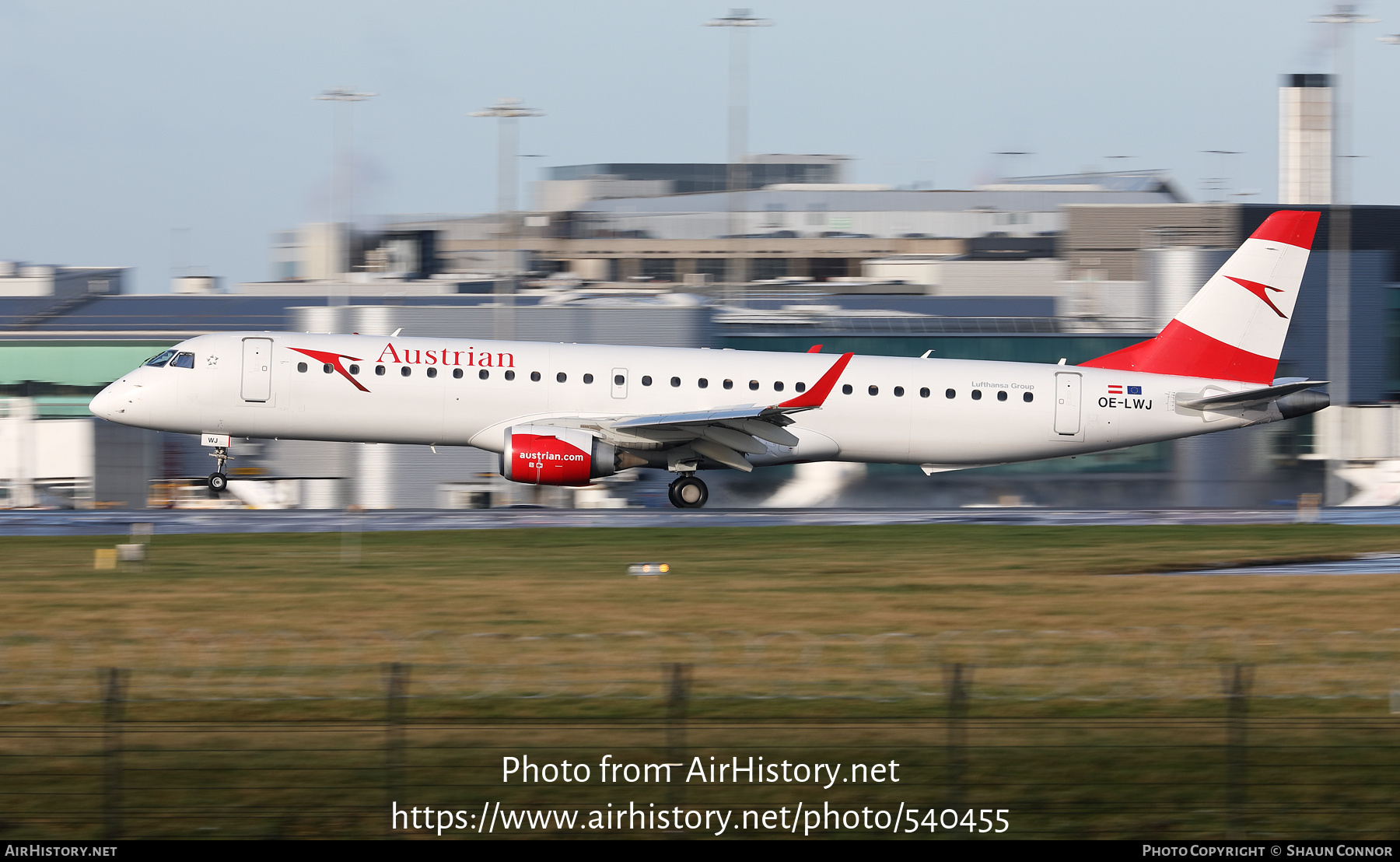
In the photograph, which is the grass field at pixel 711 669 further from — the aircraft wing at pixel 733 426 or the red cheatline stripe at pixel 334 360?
the red cheatline stripe at pixel 334 360

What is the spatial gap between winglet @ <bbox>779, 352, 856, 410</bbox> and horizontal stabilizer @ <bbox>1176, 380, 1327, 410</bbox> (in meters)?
8.15

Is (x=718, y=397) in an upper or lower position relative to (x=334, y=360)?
lower

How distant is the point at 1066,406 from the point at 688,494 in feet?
29.6

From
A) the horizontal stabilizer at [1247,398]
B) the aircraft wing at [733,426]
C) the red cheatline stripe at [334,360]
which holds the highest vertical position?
the red cheatline stripe at [334,360]

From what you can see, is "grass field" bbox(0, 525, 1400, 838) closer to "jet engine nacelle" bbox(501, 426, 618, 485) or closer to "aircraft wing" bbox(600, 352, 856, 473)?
"jet engine nacelle" bbox(501, 426, 618, 485)

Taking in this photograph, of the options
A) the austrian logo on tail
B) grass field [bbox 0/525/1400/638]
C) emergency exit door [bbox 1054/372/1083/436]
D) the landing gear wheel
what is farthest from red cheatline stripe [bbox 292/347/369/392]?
the austrian logo on tail

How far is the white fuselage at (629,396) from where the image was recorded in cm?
3347

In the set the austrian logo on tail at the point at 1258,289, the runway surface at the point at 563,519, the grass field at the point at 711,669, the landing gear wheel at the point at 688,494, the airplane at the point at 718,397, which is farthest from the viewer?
the austrian logo on tail at the point at 1258,289

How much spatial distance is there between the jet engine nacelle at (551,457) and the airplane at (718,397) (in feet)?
0.12

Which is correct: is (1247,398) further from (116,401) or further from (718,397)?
(116,401)

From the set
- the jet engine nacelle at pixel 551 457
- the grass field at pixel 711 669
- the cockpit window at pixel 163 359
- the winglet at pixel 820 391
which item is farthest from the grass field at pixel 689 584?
the cockpit window at pixel 163 359

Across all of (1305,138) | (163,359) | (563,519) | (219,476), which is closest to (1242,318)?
(563,519)

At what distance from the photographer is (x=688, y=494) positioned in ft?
117

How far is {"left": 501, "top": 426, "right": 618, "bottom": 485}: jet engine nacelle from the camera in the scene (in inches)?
1283
